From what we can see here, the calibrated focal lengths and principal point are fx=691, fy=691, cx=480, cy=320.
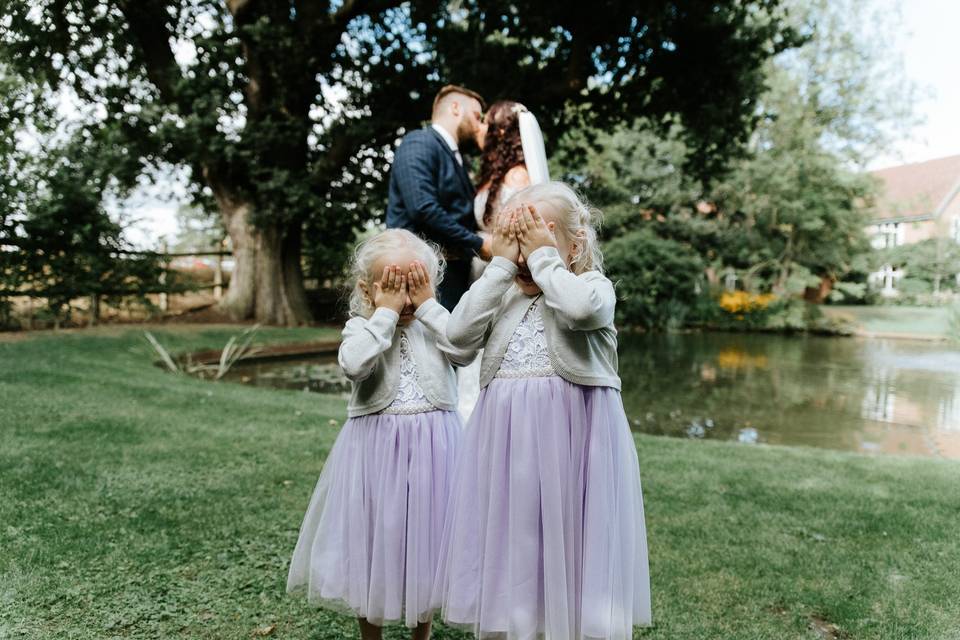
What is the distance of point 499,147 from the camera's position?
3.14 metres

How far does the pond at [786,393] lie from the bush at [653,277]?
17.8 ft

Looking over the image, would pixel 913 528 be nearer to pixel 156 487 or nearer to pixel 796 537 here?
pixel 796 537

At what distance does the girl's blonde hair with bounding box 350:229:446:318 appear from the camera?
2250 mm

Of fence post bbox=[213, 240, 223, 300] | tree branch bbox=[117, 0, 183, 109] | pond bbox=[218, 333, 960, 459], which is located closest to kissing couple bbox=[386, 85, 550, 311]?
pond bbox=[218, 333, 960, 459]

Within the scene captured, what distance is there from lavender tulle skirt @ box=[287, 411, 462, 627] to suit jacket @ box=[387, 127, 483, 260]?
42.9 inches

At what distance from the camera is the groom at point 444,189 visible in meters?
3.05

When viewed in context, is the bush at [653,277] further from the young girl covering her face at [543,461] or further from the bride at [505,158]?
the young girl covering her face at [543,461]

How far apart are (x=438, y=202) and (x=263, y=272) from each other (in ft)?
38.5

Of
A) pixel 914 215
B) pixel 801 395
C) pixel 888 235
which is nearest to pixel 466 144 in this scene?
pixel 801 395

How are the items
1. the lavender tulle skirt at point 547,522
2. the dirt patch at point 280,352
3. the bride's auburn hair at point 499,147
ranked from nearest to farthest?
1. the lavender tulle skirt at point 547,522
2. the bride's auburn hair at point 499,147
3. the dirt patch at point 280,352

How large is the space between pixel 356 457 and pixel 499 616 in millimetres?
652

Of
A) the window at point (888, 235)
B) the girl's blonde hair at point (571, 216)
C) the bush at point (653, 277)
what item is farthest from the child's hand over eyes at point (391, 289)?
the window at point (888, 235)

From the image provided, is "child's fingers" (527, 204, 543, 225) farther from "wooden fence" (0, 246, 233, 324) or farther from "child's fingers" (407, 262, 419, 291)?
"wooden fence" (0, 246, 233, 324)

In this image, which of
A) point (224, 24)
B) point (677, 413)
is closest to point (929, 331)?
point (677, 413)
